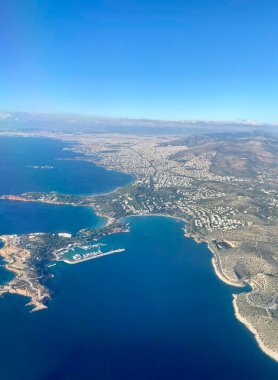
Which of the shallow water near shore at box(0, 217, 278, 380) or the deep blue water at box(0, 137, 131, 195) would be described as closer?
the shallow water near shore at box(0, 217, 278, 380)

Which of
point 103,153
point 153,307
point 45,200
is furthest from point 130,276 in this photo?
point 103,153

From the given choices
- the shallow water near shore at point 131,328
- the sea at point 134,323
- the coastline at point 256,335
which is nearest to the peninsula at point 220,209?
the coastline at point 256,335

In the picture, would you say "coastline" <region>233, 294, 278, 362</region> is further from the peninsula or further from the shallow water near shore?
the shallow water near shore

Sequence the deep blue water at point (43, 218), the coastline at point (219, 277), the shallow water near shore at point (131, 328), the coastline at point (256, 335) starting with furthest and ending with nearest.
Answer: the deep blue water at point (43, 218) < the coastline at point (219, 277) < the coastline at point (256, 335) < the shallow water near shore at point (131, 328)

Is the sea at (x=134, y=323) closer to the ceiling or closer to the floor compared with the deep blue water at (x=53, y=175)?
closer to the ceiling

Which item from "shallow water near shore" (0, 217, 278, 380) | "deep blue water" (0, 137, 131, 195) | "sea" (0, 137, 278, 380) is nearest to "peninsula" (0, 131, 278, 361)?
"sea" (0, 137, 278, 380)

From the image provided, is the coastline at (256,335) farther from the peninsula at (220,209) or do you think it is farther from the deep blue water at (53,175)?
the deep blue water at (53,175)

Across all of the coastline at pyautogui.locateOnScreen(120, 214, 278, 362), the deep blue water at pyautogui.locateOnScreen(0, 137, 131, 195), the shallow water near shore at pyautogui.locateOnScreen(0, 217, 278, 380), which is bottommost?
the deep blue water at pyautogui.locateOnScreen(0, 137, 131, 195)

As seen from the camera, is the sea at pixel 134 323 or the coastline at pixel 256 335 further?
the coastline at pixel 256 335

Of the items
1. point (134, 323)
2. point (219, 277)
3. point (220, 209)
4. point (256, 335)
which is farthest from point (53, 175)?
point (256, 335)

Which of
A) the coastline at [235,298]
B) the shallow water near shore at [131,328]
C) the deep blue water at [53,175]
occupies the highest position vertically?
the coastline at [235,298]
